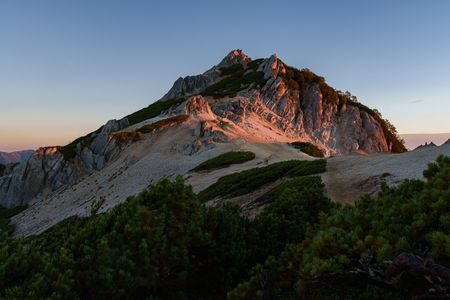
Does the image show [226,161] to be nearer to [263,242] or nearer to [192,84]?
[263,242]

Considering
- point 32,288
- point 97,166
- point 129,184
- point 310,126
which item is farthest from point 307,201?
point 310,126

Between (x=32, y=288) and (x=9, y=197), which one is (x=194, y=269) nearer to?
(x=32, y=288)

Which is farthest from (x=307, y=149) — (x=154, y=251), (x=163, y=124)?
(x=154, y=251)

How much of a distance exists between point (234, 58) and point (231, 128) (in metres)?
72.2

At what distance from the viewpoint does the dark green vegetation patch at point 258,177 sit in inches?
1001

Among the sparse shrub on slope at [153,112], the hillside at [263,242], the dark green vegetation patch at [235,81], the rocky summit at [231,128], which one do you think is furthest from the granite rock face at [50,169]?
the hillside at [263,242]

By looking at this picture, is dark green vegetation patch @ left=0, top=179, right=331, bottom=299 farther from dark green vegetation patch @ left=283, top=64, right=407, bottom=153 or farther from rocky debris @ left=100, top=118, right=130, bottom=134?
dark green vegetation patch @ left=283, top=64, right=407, bottom=153

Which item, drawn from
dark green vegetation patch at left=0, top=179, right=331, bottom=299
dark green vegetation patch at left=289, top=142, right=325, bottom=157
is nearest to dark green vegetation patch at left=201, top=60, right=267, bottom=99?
dark green vegetation patch at left=289, top=142, right=325, bottom=157

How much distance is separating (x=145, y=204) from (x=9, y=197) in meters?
74.4

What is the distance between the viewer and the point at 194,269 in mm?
10398

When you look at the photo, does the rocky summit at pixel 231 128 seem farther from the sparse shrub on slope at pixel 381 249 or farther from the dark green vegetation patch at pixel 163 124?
the sparse shrub on slope at pixel 381 249

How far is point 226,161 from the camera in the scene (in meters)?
39.7

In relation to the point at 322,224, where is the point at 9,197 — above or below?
below

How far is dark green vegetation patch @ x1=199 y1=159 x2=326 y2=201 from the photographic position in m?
25.4
